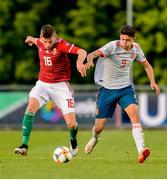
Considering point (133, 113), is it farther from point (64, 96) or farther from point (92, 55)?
point (64, 96)

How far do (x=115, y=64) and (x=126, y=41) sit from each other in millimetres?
680

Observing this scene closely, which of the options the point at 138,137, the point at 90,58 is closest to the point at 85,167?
the point at 138,137

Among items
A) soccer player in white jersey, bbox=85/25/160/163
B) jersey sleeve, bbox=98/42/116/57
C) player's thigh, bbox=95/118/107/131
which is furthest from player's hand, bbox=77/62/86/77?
player's thigh, bbox=95/118/107/131

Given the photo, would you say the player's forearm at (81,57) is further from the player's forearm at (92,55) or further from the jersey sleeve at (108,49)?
the jersey sleeve at (108,49)

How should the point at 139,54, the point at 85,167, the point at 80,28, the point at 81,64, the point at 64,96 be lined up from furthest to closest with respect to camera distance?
the point at 80,28 → the point at 64,96 → the point at 139,54 → the point at 81,64 → the point at 85,167

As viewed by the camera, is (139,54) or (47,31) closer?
(47,31)

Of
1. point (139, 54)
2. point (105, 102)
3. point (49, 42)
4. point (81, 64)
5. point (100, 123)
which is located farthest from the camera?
point (100, 123)

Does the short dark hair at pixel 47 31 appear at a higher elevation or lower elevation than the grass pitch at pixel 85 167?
higher

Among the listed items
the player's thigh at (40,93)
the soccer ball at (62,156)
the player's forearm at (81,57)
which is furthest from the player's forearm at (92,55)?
the soccer ball at (62,156)

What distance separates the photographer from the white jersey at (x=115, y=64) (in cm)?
1573

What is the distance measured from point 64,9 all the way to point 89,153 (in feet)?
111

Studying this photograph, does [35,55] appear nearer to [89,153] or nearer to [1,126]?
[1,126]

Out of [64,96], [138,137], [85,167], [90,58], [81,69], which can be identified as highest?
[90,58]

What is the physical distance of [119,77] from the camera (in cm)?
1598
